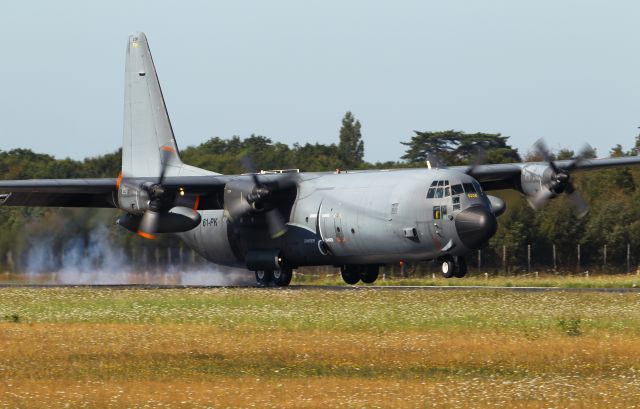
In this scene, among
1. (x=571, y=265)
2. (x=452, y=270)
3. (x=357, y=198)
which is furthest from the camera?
(x=571, y=265)

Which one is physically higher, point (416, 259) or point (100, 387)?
point (416, 259)

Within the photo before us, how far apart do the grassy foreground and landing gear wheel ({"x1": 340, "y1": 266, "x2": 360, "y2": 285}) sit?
705 cm

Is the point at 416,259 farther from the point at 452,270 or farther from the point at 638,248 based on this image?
the point at 638,248

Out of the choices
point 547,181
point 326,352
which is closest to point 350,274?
point 547,181

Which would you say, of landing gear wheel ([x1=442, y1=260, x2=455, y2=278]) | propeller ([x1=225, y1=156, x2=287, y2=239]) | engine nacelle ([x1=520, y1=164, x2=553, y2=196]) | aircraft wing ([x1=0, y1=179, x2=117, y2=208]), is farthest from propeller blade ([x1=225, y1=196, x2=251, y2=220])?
engine nacelle ([x1=520, y1=164, x2=553, y2=196])

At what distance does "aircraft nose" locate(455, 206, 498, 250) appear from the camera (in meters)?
32.2

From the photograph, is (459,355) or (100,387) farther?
(459,355)

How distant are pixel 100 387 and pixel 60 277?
29.3 metres

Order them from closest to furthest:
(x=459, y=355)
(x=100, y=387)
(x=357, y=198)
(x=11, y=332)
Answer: (x=100, y=387) → (x=459, y=355) → (x=11, y=332) → (x=357, y=198)

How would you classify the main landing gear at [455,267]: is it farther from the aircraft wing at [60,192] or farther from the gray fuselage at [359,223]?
the aircraft wing at [60,192]

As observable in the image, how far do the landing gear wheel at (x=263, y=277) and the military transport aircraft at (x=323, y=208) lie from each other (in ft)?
0.11

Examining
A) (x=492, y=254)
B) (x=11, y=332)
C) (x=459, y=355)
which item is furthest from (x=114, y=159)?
(x=459, y=355)

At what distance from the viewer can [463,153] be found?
3302 inches

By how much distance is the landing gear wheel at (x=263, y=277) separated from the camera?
3838 centimetres
